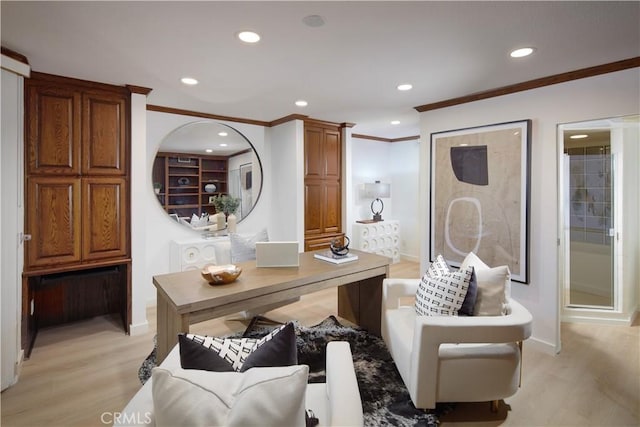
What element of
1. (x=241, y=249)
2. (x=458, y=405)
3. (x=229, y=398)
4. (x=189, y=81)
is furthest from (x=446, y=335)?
(x=189, y=81)

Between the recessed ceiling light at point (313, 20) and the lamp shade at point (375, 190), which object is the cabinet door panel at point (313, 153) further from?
the recessed ceiling light at point (313, 20)

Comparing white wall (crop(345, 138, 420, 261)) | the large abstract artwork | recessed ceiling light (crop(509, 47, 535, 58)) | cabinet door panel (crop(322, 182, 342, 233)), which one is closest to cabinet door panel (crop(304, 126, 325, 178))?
cabinet door panel (crop(322, 182, 342, 233))

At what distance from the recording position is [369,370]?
2438mm

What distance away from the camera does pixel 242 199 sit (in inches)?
178

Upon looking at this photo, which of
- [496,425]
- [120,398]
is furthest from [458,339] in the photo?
[120,398]

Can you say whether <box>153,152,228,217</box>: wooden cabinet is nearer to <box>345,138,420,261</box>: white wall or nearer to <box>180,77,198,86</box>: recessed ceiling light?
<box>180,77,198,86</box>: recessed ceiling light

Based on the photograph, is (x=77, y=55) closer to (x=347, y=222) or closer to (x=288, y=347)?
(x=288, y=347)

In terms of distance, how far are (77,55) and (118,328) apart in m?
2.44

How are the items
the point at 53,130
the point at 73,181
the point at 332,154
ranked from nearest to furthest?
the point at 53,130
the point at 73,181
the point at 332,154

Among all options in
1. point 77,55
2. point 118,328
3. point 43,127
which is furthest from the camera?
point 118,328

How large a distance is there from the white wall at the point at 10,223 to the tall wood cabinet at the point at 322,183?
9.49ft

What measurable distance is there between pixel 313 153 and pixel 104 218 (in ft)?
8.42

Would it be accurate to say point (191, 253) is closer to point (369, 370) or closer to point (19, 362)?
point (19, 362)

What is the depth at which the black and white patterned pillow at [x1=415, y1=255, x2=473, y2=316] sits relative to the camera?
6.66 feet
